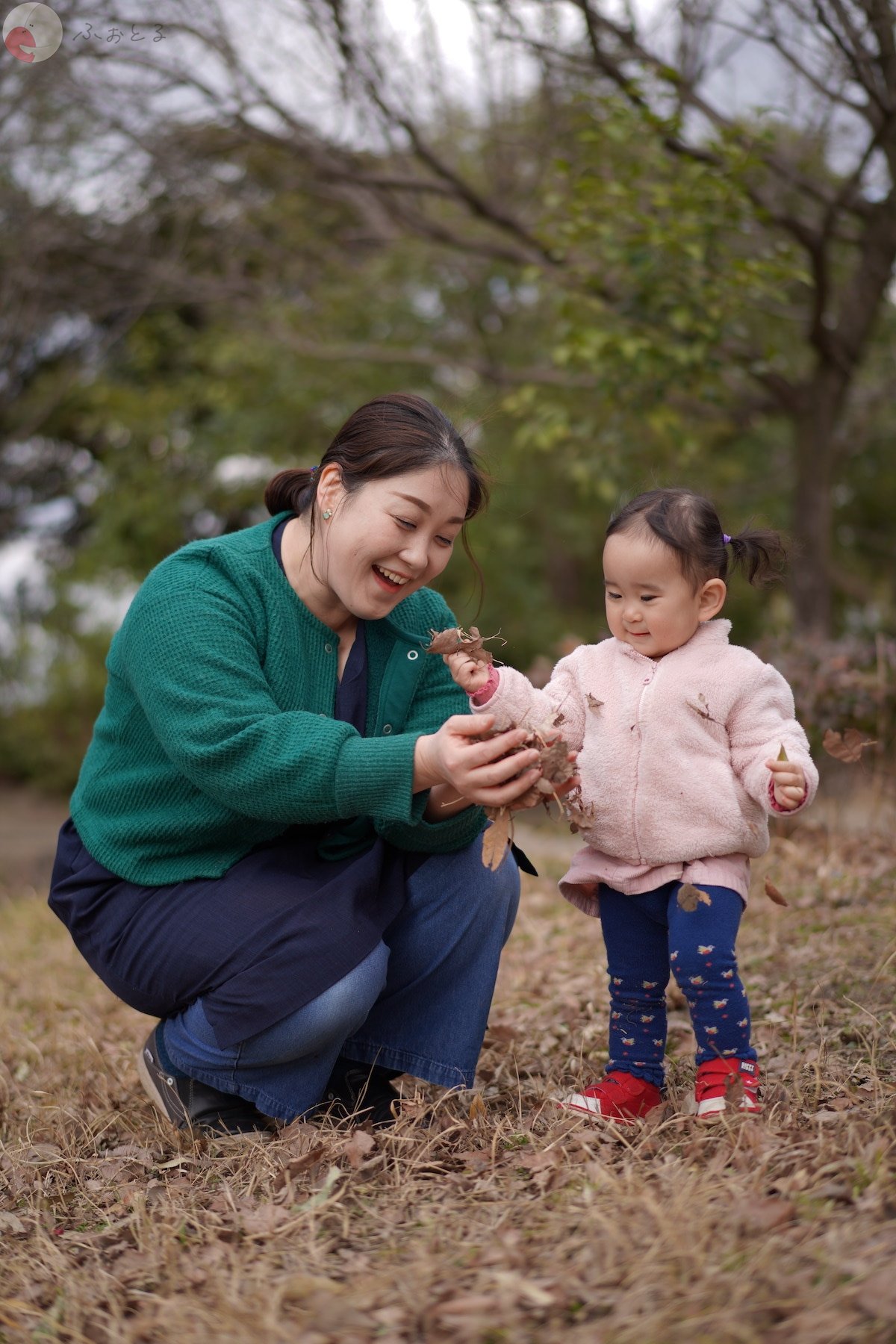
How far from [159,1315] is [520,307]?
8777 mm

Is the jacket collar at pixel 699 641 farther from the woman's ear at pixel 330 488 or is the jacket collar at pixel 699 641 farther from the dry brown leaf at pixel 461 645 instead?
the woman's ear at pixel 330 488

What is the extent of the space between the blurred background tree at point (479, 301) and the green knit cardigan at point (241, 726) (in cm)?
52

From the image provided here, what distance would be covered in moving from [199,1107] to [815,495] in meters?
5.39

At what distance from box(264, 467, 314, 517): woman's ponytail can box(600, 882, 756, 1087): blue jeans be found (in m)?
1.07

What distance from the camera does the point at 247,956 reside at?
7.84 feet

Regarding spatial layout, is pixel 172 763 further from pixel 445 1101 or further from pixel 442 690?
pixel 445 1101

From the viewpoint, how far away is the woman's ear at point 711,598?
241cm

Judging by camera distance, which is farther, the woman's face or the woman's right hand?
the woman's face

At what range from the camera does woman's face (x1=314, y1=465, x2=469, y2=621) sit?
95.3 inches

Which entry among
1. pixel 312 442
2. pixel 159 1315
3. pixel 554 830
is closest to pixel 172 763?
pixel 159 1315

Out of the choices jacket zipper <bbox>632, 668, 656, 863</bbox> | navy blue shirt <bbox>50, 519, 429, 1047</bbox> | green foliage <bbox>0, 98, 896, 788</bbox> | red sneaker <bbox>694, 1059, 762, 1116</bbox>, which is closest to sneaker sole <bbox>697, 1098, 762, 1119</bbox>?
red sneaker <bbox>694, 1059, 762, 1116</bbox>

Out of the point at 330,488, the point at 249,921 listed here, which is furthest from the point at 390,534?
the point at 249,921

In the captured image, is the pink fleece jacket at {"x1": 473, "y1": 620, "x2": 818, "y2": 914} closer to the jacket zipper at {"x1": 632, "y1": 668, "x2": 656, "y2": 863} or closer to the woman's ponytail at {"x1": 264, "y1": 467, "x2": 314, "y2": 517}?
the jacket zipper at {"x1": 632, "y1": 668, "x2": 656, "y2": 863}

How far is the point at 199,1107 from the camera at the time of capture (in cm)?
252
